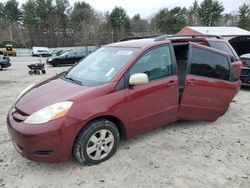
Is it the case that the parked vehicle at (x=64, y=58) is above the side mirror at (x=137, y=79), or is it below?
below

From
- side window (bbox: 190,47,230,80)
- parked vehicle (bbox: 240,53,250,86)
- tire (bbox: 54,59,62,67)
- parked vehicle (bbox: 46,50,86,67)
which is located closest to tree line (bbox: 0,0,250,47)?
parked vehicle (bbox: 46,50,86,67)

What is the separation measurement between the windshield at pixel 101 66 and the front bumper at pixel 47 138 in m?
0.79

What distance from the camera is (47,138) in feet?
9.61

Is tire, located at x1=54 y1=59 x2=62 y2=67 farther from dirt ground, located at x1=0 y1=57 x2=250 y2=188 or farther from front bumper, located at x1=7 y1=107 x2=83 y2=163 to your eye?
front bumper, located at x1=7 y1=107 x2=83 y2=163

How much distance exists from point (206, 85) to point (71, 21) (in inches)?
2191

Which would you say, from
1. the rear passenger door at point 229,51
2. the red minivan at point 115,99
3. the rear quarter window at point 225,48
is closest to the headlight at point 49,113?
the red minivan at point 115,99

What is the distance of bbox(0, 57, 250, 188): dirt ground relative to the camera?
9.99ft

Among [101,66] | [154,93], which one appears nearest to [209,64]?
[154,93]

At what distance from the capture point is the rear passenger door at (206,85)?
4.45 metres

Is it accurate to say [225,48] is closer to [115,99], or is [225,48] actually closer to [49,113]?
[115,99]

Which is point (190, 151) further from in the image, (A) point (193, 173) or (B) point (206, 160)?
(A) point (193, 173)

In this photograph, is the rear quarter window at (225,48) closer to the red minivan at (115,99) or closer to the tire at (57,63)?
the red minivan at (115,99)

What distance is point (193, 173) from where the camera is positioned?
323 cm

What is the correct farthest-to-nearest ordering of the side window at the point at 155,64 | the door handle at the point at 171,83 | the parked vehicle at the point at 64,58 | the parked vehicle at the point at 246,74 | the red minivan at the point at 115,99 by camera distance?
1. the parked vehicle at the point at 64,58
2. the parked vehicle at the point at 246,74
3. the door handle at the point at 171,83
4. the side window at the point at 155,64
5. the red minivan at the point at 115,99
